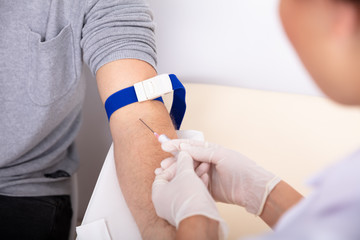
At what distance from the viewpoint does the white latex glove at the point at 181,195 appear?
67cm

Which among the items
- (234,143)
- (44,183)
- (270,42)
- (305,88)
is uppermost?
(270,42)

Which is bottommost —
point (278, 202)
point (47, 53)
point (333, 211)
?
point (278, 202)

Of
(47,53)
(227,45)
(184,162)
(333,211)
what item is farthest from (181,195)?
(227,45)

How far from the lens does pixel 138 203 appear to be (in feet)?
2.69

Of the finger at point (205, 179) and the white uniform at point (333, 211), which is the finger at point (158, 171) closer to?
the finger at point (205, 179)

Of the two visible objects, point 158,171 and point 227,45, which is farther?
point 227,45

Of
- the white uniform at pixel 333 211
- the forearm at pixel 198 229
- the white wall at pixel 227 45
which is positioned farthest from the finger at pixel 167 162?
the white wall at pixel 227 45

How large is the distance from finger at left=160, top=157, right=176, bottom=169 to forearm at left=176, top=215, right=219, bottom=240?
7.5 inches

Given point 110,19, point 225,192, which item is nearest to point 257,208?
point 225,192

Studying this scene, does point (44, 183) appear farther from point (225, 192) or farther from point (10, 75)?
point (225, 192)

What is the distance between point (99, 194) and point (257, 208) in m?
0.36

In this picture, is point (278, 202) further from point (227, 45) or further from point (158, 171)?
point (227, 45)

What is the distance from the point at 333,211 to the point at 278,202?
0.42m

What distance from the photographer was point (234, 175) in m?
0.80
